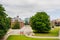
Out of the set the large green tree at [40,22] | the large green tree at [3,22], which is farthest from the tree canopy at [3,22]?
the large green tree at [40,22]

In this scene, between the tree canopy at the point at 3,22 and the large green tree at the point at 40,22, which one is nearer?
the tree canopy at the point at 3,22

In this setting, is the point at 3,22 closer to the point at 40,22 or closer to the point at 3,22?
the point at 3,22

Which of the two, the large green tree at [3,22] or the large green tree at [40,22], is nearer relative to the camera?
the large green tree at [3,22]

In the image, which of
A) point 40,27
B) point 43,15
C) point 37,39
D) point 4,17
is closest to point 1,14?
point 4,17

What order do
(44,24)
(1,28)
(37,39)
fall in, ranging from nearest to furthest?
(1,28) → (37,39) → (44,24)

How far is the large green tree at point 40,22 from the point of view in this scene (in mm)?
56656

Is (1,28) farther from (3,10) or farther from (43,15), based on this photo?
(43,15)

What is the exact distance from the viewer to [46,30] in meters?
57.7

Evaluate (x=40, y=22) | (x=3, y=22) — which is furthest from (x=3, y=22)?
(x=40, y=22)

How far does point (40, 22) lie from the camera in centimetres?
5725

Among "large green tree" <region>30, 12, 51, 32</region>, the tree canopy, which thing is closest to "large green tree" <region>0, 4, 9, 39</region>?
the tree canopy

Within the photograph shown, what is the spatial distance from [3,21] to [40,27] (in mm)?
20325

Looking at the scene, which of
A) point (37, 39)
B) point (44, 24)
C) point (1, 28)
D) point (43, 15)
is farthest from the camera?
point (43, 15)

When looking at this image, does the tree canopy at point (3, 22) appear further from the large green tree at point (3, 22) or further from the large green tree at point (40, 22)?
the large green tree at point (40, 22)
